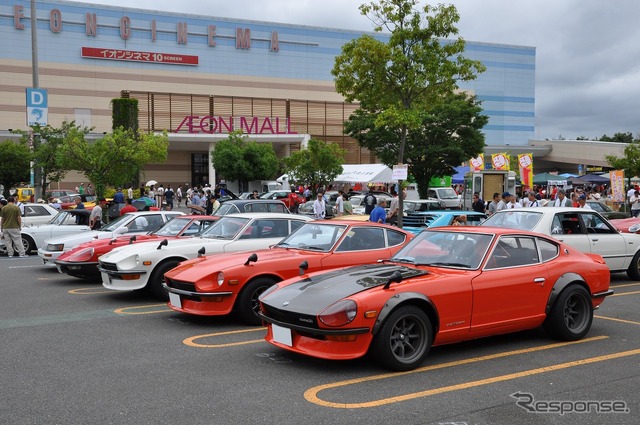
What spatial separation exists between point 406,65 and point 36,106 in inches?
533

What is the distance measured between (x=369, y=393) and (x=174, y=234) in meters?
7.52

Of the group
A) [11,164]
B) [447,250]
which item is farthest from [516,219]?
[11,164]

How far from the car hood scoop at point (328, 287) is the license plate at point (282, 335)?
21 centimetres

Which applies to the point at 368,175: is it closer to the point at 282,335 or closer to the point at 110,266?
the point at 110,266

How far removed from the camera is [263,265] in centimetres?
805

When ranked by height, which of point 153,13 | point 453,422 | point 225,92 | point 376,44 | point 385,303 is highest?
point 153,13

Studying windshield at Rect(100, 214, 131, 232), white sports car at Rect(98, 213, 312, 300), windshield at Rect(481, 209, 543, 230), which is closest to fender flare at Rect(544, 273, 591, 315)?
windshield at Rect(481, 209, 543, 230)

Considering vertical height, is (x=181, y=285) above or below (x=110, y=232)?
below

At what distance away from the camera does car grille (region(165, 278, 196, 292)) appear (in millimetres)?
7814

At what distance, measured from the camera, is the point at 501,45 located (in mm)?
77875

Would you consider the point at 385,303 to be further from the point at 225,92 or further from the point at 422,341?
the point at 225,92

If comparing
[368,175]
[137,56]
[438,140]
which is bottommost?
[368,175]

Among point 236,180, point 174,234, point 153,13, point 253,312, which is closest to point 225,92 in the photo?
point 153,13

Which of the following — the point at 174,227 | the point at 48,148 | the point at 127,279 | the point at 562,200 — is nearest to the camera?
the point at 127,279
